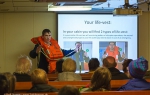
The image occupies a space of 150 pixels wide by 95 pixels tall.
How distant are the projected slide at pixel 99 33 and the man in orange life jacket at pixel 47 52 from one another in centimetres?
74

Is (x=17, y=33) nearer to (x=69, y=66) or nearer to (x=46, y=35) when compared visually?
(x=46, y=35)

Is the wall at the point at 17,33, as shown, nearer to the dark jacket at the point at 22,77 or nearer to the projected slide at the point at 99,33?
the projected slide at the point at 99,33

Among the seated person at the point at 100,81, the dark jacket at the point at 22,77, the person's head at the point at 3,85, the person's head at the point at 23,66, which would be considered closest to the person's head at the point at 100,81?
the seated person at the point at 100,81

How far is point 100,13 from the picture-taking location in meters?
8.18

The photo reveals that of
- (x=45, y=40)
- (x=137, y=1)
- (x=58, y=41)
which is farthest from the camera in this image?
(x=58, y=41)

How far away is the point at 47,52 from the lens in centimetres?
721

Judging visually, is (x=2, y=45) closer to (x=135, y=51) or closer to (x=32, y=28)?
(x=32, y=28)

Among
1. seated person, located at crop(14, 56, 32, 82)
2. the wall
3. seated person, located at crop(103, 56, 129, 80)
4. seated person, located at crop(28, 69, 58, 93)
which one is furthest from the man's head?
seated person, located at crop(28, 69, 58, 93)

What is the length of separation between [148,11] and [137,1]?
1745 millimetres

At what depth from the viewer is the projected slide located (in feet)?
26.5

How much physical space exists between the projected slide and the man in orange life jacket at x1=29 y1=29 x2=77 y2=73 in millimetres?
743

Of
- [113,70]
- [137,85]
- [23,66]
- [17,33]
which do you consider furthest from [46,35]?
[137,85]

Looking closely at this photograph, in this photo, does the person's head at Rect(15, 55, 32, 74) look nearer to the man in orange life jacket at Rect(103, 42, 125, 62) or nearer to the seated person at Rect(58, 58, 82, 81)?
the seated person at Rect(58, 58, 82, 81)

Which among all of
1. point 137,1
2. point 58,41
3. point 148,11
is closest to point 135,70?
point 137,1
